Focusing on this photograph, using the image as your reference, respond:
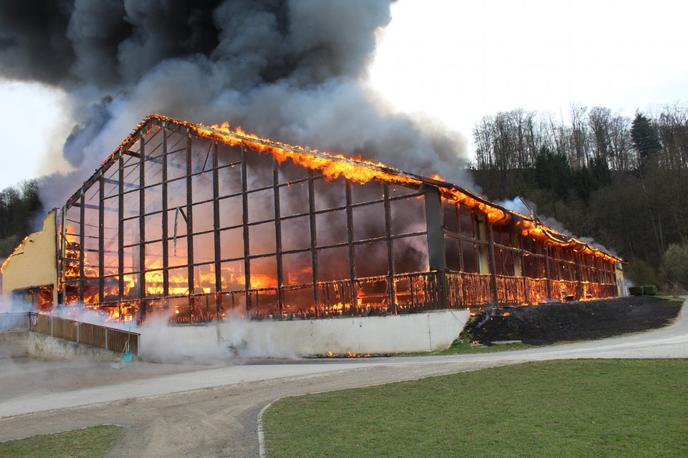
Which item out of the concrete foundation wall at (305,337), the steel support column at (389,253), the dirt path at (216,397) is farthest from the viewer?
the steel support column at (389,253)

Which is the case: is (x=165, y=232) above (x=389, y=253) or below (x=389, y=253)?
above

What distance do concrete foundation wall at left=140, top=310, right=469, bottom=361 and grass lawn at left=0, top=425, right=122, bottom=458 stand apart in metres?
12.0

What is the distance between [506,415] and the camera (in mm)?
8711

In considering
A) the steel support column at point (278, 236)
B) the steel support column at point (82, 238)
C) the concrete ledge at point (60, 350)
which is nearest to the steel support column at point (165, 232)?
the concrete ledge at point (60, 350)

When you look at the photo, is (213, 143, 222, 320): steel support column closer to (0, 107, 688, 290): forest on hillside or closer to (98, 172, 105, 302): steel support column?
(98, 172, 105, 302): steel support column

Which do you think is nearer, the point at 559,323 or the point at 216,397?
the point at 216,397

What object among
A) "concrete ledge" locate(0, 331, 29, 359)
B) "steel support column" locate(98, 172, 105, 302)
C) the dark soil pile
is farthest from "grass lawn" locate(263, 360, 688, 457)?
"steel support column" locate(98, 172, 105, 302)

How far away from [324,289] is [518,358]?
32.9 ft

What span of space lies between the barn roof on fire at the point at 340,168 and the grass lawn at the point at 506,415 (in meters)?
10.7

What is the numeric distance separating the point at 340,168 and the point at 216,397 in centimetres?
1268

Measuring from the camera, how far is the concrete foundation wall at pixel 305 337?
20.4m

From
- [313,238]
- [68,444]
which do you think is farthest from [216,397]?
[313,238]

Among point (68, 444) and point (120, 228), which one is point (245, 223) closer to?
point (120, 228)

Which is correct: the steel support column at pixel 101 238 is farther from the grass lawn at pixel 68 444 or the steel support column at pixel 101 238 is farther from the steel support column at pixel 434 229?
the grass lawn at pixel 68 444
